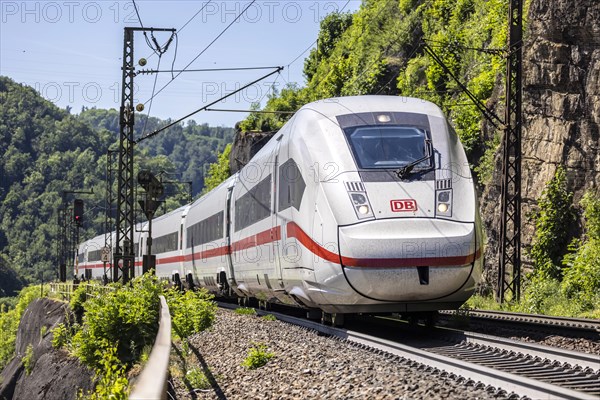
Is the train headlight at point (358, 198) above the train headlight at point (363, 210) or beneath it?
above

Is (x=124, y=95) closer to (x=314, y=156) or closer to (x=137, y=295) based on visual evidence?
(x=137, y=295)

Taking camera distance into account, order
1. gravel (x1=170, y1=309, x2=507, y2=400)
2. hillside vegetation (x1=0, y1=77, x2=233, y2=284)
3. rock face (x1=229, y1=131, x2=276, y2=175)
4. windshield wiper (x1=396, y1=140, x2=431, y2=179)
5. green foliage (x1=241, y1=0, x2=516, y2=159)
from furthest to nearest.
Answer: hillside vegetation (x1=0, y1=77, x2=233, y2=284), rock face (x1=229, y1=131, x2=276, y2=175), green foliage (x1=241, y1=0, x2=516, y2=159), windshield wiper (x1=396, y1=140, x2=431, y2=179), gravel (x1=170, y1=309, x2=507, y2=400)

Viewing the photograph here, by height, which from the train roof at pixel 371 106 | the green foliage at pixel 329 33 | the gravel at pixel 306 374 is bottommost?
the gravel at pixel 306 374

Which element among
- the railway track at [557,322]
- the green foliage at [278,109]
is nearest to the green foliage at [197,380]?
the railway track at [557,322]

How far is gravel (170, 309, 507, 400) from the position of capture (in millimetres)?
8039

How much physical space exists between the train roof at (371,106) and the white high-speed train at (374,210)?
2 cm

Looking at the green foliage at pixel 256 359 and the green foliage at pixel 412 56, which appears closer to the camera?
the green foliage at pixel 256 359

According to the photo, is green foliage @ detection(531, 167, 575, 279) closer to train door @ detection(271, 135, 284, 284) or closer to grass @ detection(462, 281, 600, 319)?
grass @ detection(462, 281, 600, 319)

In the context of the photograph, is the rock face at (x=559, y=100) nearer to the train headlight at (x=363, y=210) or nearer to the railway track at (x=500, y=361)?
the railway track at (x=500, y=361)

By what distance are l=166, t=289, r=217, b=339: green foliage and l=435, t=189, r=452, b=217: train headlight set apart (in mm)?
4929

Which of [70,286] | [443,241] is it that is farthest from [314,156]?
[70,286]

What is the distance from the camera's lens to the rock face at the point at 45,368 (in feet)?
67.2

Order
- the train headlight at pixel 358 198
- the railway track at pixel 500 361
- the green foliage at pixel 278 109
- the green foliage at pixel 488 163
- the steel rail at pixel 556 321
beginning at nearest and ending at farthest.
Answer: the railway track at pixel 500 361, the train headlight at pixel 358 198, the steel rail at pixel 556 321, the green foliage at pixel 488 163, the green foliage at pixel 278 109

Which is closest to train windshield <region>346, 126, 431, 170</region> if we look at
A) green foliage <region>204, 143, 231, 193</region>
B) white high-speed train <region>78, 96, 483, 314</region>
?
white high-speed train <region>78, 96, 483, 314</region>
